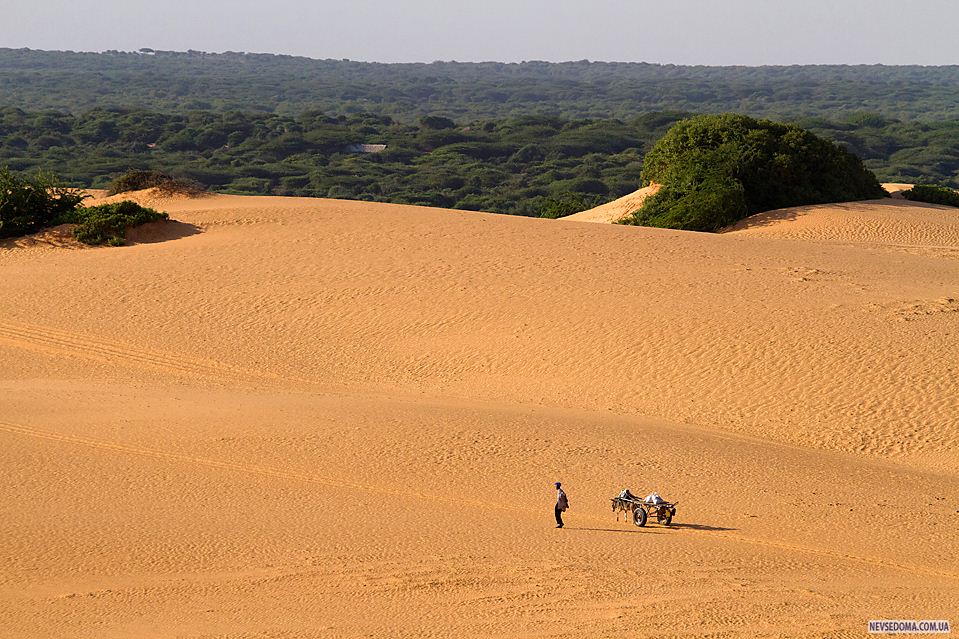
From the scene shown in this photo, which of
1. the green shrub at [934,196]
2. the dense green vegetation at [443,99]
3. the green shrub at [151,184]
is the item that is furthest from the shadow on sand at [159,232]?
the dense green vegetation at [443,99]

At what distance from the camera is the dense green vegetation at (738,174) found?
31.9 meters

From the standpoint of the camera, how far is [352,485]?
40.5 ft

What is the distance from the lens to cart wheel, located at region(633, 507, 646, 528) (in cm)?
1126

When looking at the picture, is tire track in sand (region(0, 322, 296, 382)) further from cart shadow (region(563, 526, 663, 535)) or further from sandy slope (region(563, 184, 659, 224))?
sandy slope (region(563, 184, 659, 224))

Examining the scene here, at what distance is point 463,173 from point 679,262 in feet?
204

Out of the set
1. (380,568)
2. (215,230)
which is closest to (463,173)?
(215,230)

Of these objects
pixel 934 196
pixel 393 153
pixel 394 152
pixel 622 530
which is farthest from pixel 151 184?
pixel 394 152

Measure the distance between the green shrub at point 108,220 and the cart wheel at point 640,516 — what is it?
59.4ft

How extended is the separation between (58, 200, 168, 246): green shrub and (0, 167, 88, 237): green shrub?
525 millimetres

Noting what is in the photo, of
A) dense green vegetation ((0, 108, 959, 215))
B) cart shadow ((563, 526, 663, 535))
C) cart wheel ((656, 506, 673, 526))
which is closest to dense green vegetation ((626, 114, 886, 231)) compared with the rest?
cart wheel ((656, 506, 673, 526))

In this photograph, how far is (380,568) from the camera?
10.0m

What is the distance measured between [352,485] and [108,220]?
16404 millimetres

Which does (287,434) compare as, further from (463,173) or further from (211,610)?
(463,173)

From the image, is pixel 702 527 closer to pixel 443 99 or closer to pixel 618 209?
pixel 618 209
